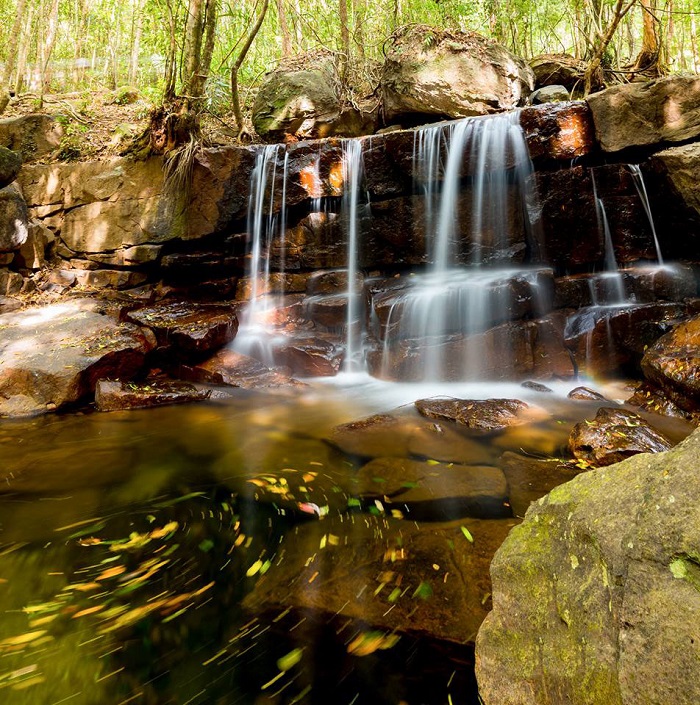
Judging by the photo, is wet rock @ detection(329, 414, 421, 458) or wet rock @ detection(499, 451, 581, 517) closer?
wet rock @ detection(499, 451, 581, 517)

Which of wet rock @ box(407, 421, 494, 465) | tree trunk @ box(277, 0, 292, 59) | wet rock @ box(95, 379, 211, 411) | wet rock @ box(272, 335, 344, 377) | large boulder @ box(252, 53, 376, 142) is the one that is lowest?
wet rock @ box(407, 421, 494, 465)

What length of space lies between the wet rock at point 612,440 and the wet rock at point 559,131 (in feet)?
18.2

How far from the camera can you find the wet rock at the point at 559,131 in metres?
7.39

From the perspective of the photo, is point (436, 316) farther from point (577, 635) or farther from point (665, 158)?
point (577, 635)

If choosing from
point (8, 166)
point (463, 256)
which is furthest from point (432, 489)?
point (8, 166)

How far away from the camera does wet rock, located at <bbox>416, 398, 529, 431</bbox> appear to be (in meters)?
4.68

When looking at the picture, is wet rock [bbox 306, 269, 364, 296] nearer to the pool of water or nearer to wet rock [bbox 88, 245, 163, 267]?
wet rock [bbox 88, 245, 163, 267]

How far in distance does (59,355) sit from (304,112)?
8371 millimetres

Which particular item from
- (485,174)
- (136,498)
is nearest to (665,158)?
A: (485,174)

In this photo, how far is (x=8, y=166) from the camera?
28.0ft

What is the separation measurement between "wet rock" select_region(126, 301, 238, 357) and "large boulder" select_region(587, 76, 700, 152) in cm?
745

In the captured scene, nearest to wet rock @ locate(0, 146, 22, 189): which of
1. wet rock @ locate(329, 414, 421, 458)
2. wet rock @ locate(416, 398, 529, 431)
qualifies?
wet rock @ locate(329, 414, 421, 458)

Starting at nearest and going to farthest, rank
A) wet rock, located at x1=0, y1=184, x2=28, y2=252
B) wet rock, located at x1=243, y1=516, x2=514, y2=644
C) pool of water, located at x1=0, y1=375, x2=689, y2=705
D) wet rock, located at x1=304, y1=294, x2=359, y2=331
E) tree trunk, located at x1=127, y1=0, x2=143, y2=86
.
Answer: pool of water, located at x1=0, y1=375, x2=689, y2=705
wet rock, located at x1=243, y1=516, x2=514, y2=644
wet rock, located at x1=0, y1=184, x2=28, y2=252
wet rock, located at x1=304, y1=294, x2=359, y2=331
tree trunk, located at x1=127, y1=0, x2=143, y2=86

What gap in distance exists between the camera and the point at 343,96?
1145 centimetres
